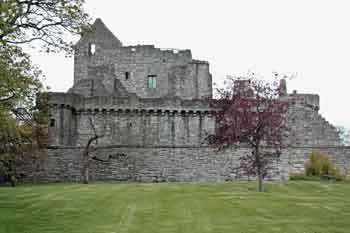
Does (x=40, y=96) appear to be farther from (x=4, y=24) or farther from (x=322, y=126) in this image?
(x=322, y=126)

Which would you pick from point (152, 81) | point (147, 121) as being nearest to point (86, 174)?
point (147, 121)

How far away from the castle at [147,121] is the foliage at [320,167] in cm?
295

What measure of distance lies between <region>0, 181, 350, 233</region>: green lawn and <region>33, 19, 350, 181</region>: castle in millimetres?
9488

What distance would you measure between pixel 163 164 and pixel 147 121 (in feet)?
27.9

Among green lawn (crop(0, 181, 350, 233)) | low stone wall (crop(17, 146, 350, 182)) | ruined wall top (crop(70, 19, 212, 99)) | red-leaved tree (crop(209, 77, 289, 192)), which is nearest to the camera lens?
Answer: green lawn (crop(0, 181, 350, 233))

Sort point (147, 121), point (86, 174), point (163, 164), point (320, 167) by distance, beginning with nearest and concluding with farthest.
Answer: point (320, 167)
point (86, 174)
point (163, 164)
point (147, 121)

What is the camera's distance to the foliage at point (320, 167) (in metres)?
35.1

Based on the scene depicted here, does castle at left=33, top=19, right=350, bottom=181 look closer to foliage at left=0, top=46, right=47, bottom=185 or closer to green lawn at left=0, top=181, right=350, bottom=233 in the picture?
green lawn at left=0, top=181, right=350, bottom=233

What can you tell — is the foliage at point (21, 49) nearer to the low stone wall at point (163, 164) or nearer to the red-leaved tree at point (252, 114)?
the red-leaved tree at point (252, 114)

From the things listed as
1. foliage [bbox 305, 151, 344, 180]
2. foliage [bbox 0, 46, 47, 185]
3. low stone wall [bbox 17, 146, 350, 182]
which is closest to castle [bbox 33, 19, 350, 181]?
low stone wall [bbox 17, 146, 350, 182]

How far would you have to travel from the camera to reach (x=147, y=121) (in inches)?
1893

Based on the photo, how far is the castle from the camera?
39.8m

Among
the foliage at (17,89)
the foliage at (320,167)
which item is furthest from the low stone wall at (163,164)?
the foliage at (17,89)

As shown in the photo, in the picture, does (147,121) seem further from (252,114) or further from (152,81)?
(252,114)
